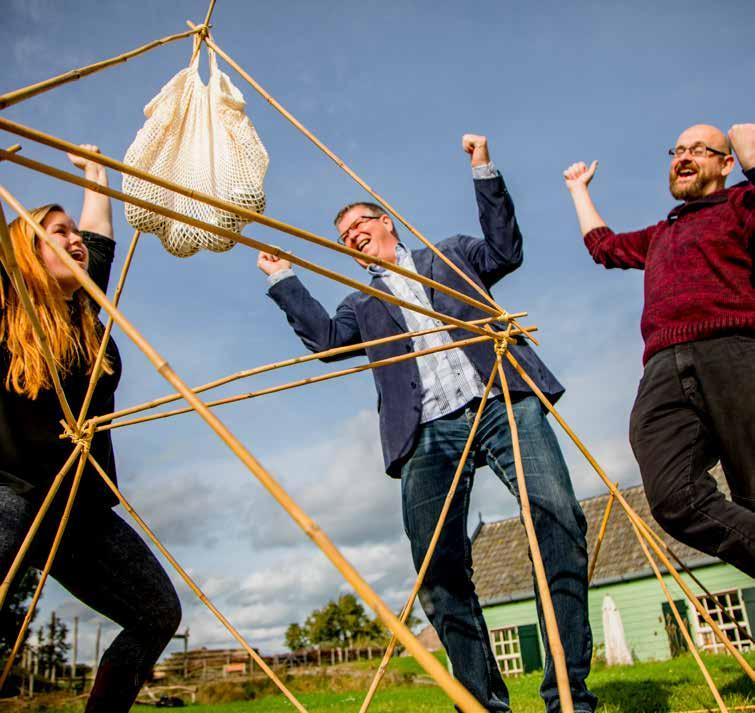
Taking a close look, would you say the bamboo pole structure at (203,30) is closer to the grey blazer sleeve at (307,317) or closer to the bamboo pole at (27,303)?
the grey blazer sleeve at (307,317)

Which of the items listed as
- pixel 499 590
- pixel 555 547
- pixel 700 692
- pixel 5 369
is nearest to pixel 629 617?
pixel 499 590

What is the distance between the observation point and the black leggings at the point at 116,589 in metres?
2.10

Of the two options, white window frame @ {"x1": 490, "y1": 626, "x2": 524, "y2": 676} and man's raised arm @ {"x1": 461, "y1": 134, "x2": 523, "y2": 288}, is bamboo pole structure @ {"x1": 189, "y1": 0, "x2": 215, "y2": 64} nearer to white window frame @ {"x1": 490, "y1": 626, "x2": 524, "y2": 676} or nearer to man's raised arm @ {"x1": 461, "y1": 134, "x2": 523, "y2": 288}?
man's raised arm @ {"x1": 461, "y1": 134, "x2": 523, "y2": 288}

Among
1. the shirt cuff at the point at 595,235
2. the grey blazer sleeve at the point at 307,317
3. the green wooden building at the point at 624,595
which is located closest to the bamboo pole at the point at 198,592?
the grey blazer sleeve at the point at 307,317

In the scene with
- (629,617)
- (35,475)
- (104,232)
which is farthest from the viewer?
(629,617)

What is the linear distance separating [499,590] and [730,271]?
1543 cm

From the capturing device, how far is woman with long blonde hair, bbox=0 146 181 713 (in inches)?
81.2

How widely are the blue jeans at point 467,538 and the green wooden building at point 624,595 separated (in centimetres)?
1085

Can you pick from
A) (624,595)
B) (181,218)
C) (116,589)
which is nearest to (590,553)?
(624,595)

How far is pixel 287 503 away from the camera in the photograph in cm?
104

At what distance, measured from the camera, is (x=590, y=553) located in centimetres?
1656

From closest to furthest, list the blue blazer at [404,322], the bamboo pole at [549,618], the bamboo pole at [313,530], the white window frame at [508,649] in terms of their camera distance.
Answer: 1. the bamboo pole at [313,530]
2. the bamboo pole at [549,618]
3. the blue blazer at [404,322]
4. the white window frame at [508,649]

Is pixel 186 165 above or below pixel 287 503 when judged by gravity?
above

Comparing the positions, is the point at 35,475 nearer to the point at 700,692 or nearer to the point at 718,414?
the point at 718,414
